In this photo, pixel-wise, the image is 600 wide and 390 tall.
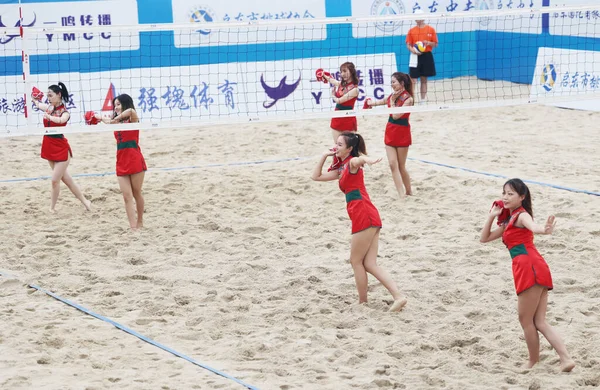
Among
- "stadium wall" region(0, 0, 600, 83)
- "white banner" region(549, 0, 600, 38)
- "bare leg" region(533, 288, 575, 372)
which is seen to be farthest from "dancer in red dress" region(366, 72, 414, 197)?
"white banner" region(549, 0, 600, 38)

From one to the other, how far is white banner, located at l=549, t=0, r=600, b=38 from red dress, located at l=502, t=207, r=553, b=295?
400 inches

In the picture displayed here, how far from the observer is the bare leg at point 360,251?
5938mm

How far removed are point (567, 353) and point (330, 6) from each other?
10828 millimetres

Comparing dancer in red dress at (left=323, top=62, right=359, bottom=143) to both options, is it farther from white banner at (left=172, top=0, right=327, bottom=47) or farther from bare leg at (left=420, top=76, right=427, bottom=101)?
bare leg at (left=420, top=76, right=427, bottom=101)

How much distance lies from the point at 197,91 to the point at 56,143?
5093 mm

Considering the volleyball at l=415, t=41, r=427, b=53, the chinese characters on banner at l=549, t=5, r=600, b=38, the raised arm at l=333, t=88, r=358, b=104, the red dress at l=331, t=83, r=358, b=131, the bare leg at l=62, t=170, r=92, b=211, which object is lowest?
the bare leg at l=62, t=170, r=92, b=211

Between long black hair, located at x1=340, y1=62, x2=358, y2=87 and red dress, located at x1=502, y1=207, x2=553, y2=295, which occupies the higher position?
long black hair, located at x1=340, y1=62, x2=358, y2=87

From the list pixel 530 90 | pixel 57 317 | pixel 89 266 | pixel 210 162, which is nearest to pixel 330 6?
pixel 530 90

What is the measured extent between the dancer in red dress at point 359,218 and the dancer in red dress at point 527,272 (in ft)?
3.64

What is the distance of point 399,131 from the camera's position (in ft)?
28.5

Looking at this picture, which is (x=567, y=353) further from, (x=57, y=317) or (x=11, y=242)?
(x=11, y=242)

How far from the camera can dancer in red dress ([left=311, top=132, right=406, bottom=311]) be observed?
5.93 m

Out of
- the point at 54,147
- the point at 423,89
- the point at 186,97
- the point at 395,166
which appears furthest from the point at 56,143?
the point at 423,89

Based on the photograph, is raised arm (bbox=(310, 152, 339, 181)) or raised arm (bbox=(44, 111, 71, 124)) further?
raised arm (bbox=(44, 111, 71, 124))
